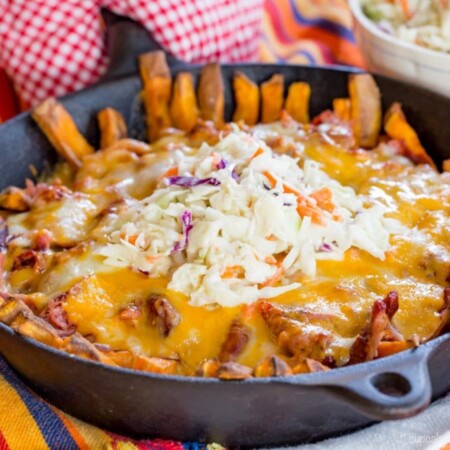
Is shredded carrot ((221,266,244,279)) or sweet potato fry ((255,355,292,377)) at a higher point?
sweet potato fry ((255,355,292,377))

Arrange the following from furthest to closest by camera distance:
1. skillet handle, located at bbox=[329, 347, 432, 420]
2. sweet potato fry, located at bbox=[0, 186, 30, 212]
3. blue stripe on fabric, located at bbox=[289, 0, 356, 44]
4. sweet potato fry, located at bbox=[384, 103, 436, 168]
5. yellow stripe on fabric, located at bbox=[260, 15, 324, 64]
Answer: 1. blue stripe on fabric, located at bbox=[289, 0, 356, 44]
2. yellow stripe on fabric, located at bbox=[260, 15, 324, 64]
3. sweet potato fry, located at bbox=[384, 103, 436, 168]
4. sweet potato fry, located at bbox=[0, 186, 30, 212]
5. skillet handle, located at bbox=[329, 347, 432, 420]

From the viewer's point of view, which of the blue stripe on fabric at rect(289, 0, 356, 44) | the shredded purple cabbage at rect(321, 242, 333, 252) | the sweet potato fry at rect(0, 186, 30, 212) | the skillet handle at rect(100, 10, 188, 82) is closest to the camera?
the shredded purple cabbage at rect(321, 242, 333, 252)

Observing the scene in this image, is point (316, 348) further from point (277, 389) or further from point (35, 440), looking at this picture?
point (35, 440)

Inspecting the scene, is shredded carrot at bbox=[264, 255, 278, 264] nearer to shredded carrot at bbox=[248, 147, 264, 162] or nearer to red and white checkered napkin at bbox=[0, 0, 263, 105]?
shredded carrot at bbox=[248, 147, 264, 162]

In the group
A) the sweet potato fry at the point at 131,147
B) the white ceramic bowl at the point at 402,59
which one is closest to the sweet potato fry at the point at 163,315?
the sweet potato fry at the point at 131,147

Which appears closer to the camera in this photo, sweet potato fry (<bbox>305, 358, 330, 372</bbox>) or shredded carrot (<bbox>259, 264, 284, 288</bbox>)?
sweet potato fry (<bbox>305, 358, 330, 372</bbox>)

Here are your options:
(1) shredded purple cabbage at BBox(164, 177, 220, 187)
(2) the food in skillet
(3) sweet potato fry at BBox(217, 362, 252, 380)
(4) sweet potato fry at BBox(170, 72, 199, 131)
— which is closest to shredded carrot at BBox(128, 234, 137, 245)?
(2) the food in skillet

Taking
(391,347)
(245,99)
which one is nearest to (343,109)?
(245,99)

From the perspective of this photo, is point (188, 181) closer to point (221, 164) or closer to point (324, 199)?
point (221, 164)
